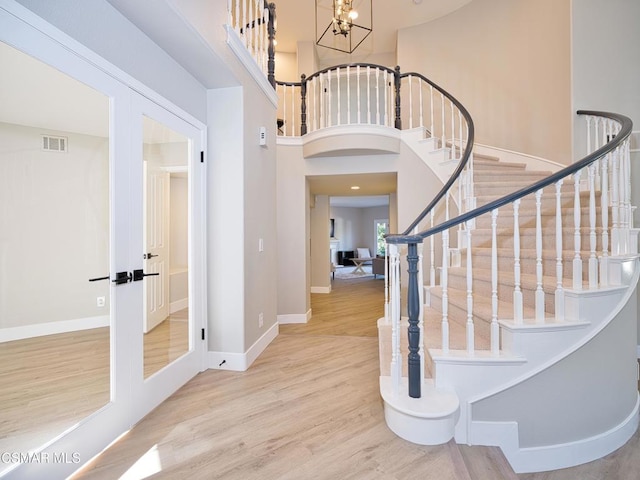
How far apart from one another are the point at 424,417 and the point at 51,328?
197 centimetres

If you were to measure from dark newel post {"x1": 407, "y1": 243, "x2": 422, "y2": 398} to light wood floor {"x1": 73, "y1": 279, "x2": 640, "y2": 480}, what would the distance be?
0.31m

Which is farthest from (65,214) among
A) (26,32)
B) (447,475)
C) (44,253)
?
(447,475)

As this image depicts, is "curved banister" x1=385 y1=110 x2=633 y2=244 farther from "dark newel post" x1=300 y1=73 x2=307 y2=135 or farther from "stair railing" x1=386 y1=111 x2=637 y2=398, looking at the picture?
"dark newel post" x1=300 y1=73 x2=307 y2=135

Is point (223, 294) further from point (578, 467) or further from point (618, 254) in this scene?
point (618, 254)

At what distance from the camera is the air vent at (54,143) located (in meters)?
1.42

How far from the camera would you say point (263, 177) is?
3.10 m

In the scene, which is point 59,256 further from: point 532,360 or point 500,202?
point 532,360

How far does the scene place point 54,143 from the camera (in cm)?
147

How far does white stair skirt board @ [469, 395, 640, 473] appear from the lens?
1.76 metres

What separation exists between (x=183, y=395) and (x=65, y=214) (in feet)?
4.75

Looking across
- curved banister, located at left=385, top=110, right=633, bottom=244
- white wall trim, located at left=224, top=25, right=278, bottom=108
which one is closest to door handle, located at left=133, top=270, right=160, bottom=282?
curved banister, located at left=385, top=110, right=633, bottom=244

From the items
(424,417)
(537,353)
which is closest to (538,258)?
(537,353)

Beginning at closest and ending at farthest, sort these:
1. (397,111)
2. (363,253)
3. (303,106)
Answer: (397,111) → (303,106) → (363,253)

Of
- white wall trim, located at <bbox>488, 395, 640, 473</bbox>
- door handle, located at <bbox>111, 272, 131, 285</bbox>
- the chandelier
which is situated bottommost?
white wall trim, located at <bbox>488, 395, 640, 473</bbox>
